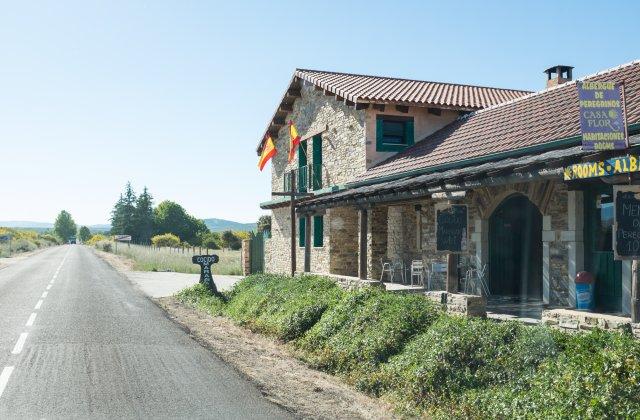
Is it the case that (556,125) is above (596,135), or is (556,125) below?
above

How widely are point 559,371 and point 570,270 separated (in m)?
4.73

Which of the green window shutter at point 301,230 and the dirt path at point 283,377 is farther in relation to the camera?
the green window shutter at point 301,230

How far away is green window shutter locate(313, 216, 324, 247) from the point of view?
21131mm

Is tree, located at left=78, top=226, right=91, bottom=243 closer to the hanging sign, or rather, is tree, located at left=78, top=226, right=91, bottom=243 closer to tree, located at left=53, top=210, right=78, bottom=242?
tree, located at left=53, top=210, right=78, bottom=242

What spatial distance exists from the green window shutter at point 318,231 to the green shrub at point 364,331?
9.24 meters

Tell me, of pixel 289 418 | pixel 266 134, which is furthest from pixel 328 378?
pixel 266 134

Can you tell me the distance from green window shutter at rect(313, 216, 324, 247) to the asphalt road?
295 inches

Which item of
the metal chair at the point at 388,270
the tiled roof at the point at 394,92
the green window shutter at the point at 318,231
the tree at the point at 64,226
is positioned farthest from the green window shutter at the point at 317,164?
the tree at the point at 64,226

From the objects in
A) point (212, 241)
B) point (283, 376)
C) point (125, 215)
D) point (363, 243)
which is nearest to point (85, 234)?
point (125, 215)

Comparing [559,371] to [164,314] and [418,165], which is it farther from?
[164,314]

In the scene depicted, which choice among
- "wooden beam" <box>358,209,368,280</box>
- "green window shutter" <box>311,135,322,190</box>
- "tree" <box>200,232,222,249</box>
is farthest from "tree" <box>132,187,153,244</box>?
"wooden beam" <box>358,209,368,280</box>

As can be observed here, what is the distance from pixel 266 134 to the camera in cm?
2642

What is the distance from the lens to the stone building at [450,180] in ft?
34.8

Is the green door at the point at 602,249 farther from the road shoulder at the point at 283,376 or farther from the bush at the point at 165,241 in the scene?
the bush at the point at 165,241
